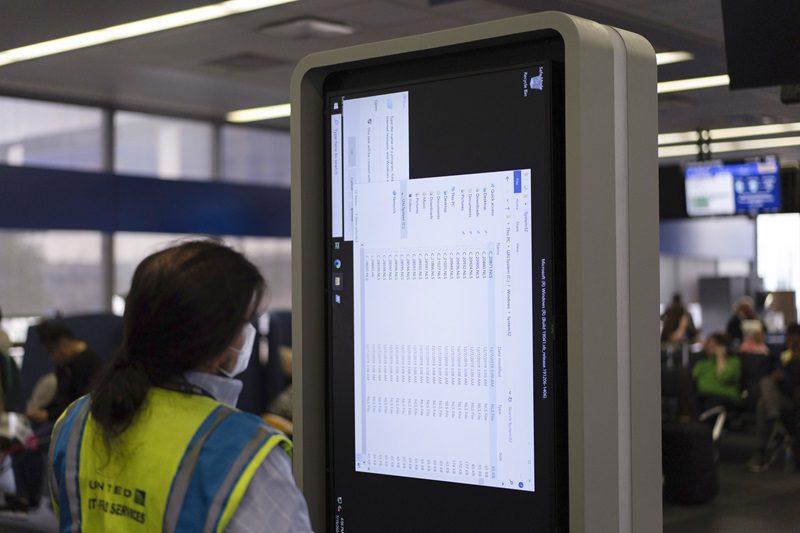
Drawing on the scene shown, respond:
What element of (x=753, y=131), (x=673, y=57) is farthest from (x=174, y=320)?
(x=753, y=131)

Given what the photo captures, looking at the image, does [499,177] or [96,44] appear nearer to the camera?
[499,177]

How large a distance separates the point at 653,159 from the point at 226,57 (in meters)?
7.66

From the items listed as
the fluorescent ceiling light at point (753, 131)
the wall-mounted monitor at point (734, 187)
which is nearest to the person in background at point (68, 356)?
the wall-mounted monitor at point (734, 187)

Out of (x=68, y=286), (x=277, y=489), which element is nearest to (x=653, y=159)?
(x=277, y=489)

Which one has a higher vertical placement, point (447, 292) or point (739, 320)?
point (447, 292)

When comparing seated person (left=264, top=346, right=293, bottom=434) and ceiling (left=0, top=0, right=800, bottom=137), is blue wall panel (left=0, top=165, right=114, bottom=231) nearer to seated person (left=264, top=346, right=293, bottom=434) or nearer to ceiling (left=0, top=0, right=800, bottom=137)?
ceiling (left=0, top=0, right=800, bottom=137)

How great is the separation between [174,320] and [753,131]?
40.6 ft

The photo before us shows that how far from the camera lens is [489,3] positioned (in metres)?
6.98

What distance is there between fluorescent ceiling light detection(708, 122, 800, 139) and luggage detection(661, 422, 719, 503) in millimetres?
5193

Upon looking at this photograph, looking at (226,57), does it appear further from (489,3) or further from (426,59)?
(426,59)

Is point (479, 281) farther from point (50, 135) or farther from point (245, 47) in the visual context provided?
point (50, 135)

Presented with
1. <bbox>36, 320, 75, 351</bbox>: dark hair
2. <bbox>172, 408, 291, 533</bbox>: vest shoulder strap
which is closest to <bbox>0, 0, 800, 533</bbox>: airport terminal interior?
<bbox>36, 320, 75, 351</bbox>: dark hair

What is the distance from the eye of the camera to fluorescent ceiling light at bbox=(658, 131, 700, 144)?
42.8 feet

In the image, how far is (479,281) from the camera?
5.47ft
